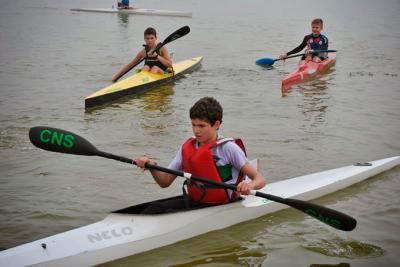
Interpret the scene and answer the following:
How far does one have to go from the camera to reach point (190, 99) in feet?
35.7

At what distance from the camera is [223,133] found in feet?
28.2

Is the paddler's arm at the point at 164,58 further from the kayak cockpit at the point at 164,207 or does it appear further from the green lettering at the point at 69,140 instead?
the kayak cockpit at the point at 164,207

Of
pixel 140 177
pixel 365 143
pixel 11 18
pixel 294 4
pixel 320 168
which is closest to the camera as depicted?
pixel 140 177

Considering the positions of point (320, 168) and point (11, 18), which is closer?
point (320, 168)

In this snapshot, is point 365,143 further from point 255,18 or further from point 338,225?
point 255,18

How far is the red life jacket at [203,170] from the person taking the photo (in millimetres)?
4438

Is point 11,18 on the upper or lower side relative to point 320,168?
upper

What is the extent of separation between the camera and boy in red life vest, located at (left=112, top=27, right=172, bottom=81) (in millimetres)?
10875

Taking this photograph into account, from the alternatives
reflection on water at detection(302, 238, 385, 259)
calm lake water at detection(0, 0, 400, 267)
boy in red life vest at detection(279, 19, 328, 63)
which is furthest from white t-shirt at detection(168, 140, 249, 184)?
boy in red life vest at detection(279, 19, 328, 63)

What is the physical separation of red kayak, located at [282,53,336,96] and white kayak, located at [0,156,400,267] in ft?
20.8

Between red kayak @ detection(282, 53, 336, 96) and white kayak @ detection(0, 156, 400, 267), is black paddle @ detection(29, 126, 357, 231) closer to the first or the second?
white kayak @ detection(0, 156, 400, 267)

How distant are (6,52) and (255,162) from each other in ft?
45.3

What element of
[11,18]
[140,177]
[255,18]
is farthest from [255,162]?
[255,18]

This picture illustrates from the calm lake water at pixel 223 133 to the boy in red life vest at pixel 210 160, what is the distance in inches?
19.6
